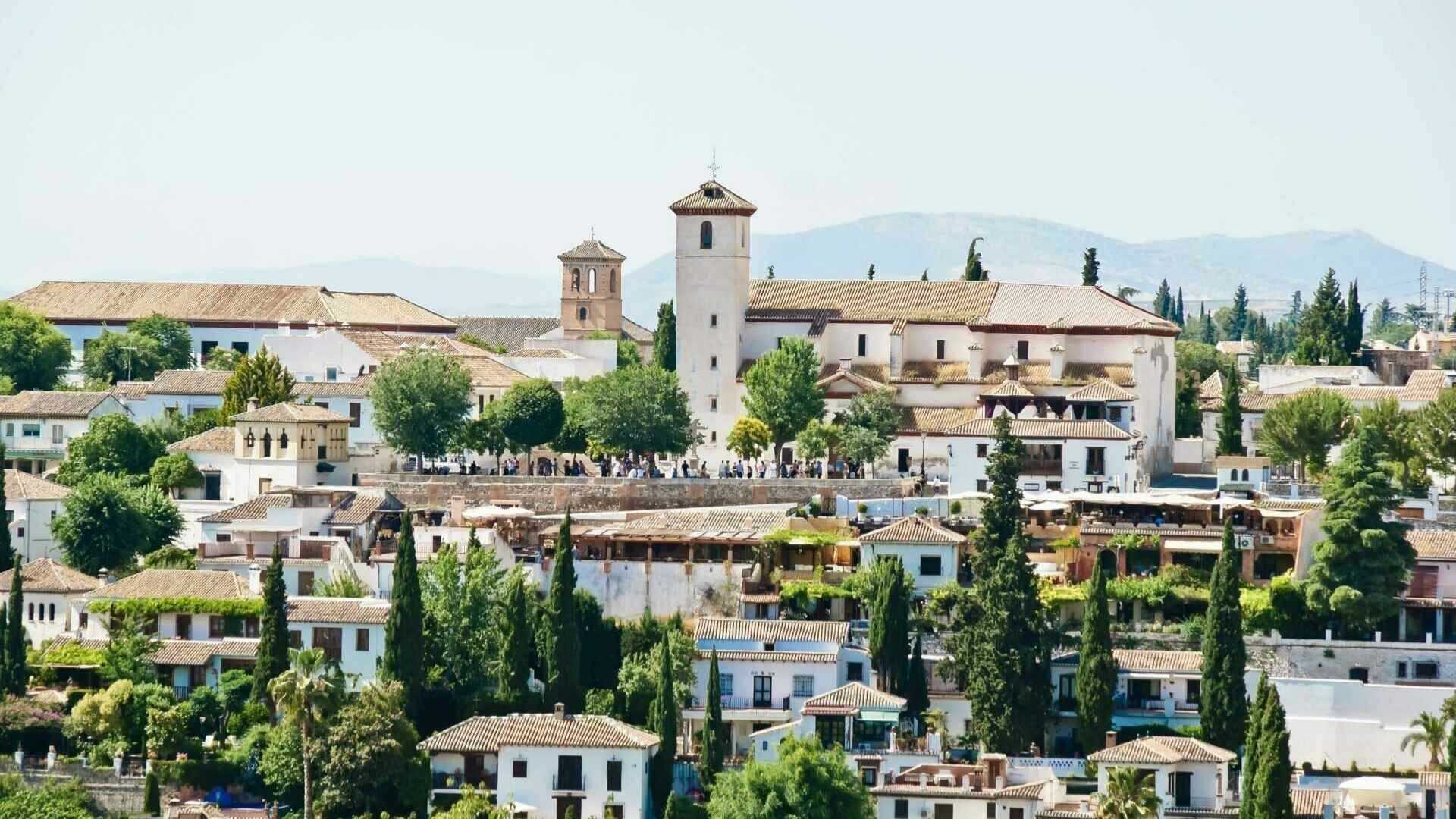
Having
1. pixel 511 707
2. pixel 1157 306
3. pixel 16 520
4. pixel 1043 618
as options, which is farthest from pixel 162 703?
pixel 1157 306

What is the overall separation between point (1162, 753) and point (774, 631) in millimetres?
8941

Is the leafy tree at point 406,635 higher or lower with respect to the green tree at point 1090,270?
lower

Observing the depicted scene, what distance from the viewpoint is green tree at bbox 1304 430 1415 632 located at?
55.8m

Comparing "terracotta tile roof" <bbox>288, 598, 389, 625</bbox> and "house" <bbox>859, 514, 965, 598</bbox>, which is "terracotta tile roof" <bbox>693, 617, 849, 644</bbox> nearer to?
"house" <bbox>859, 514, 965, 598</bbox>

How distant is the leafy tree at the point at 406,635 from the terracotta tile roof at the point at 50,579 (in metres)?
8.64

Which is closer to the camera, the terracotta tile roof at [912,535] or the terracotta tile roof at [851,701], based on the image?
the terracotta tile roof at [851,701]

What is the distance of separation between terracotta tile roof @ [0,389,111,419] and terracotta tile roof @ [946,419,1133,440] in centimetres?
2359

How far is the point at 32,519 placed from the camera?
214 ft

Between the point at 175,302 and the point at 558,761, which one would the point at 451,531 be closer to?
the point at 558,761

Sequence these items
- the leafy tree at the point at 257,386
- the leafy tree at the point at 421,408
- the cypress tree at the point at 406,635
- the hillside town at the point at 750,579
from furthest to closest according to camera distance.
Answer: the leafy tree at the point at 257,386
the leafy tree at the point at 421,408
the cypress tree at the point at 406,635
the hillside town at the point at 750,579

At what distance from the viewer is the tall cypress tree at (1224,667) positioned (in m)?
52.6

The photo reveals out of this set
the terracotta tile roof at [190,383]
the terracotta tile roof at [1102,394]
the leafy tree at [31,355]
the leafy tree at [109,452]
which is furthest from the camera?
the leafy tree at [31,355]

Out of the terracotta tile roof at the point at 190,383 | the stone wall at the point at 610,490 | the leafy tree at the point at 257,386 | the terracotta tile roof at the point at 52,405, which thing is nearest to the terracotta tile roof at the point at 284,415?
the stone wall at the point at 610,490

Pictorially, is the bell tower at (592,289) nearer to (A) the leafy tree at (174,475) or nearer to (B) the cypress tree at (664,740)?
(A) the leafy tree at (174,475)
